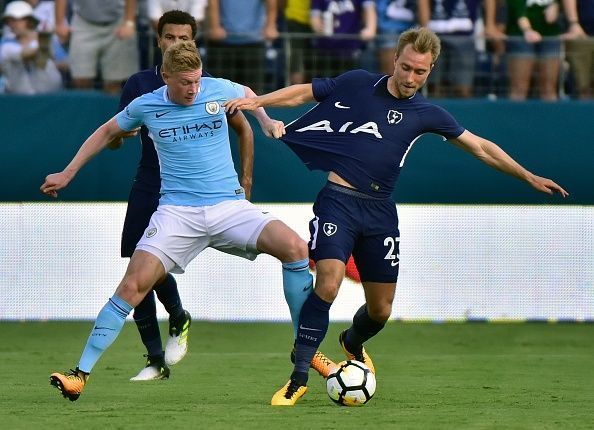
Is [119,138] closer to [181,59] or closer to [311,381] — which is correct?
[181,59]

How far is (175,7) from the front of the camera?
14102 mm

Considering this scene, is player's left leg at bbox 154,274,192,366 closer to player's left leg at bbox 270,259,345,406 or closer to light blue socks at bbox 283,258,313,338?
light blue socks at bbox 283,258,313,338

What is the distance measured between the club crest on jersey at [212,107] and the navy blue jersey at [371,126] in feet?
2.09

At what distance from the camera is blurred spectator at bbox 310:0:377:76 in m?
14.2

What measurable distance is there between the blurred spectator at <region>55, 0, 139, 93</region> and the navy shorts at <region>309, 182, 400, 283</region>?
19.9 ft

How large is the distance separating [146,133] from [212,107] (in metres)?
0.99

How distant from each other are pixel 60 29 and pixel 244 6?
2.00 metres

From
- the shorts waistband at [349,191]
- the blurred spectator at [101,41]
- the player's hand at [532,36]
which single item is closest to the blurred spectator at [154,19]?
the blurred spectator at [101,41]

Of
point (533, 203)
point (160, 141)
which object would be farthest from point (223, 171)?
point (533, 203)

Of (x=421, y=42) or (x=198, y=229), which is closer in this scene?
(x=421, y=42)

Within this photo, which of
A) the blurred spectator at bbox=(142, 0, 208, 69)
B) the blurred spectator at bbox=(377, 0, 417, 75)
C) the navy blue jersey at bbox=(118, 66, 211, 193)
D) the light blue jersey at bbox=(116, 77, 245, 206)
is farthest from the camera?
the blurred spectator at bbox=(377, 0, 417, 75)

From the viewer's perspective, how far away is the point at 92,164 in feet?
46.6

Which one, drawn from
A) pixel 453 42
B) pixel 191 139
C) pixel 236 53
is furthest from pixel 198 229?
pixel 453 42

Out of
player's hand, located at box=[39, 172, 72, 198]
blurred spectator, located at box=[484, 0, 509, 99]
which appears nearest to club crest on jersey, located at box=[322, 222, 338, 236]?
player's hand, located at box=[39, 172, 72, 198]
